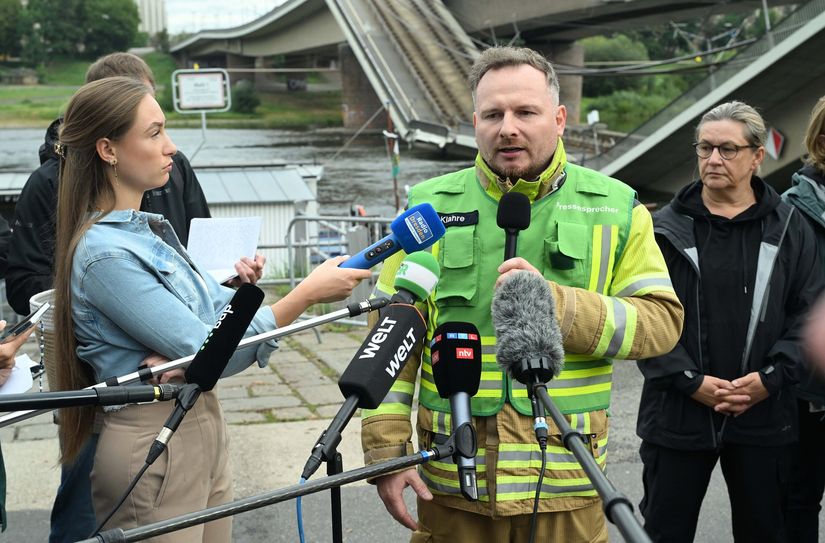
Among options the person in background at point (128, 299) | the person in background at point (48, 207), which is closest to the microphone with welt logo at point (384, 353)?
the person in background at point (128, 299)

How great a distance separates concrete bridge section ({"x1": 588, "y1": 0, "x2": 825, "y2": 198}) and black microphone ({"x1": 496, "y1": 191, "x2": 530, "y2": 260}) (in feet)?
46.7

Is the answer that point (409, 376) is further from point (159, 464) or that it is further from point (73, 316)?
point (73, 316)

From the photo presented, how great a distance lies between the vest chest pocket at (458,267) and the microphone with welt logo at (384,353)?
34 cm

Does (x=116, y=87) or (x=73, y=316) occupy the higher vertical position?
(x=116, y=87)

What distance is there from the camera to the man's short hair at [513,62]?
2684 mm

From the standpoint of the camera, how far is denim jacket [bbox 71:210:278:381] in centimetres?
242

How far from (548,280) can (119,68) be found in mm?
2442

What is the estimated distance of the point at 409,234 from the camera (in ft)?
7.46

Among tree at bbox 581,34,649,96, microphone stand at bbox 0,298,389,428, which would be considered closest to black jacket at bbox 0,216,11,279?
microphone stand at bbox 0,298,389,428

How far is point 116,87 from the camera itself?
259 cm

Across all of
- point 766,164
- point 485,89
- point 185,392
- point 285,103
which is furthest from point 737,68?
point 285,103

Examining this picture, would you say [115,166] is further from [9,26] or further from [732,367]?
[9,26]

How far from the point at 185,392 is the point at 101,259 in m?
0.66

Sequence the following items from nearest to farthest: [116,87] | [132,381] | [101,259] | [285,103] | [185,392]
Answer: [185,392] < [132,381] < [101,259] < [116,87] < [285,103]
